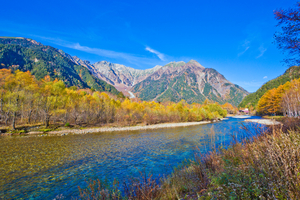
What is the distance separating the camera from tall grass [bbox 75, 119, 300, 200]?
3.05 metres

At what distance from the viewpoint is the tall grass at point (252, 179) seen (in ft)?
10.00

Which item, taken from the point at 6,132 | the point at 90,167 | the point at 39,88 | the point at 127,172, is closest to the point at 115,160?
the point at 90,167

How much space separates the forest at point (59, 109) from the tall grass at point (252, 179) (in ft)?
125

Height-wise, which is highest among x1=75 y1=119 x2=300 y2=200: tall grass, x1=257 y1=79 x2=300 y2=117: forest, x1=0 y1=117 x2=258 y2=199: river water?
x1=257 y1=79 x2=300 y2=117: forest

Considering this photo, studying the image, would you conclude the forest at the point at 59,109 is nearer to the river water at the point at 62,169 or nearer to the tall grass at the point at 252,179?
the river water at the point at 62,169

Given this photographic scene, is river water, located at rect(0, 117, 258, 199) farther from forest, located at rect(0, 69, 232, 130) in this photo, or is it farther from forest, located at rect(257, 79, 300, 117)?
forest, located at rect(257, 79, 300, 117)

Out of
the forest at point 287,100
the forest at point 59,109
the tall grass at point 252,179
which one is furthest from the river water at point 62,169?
the forest at point 287,100

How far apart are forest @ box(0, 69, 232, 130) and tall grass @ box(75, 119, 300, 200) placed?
38.1 m

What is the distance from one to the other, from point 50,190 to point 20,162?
795 centimetres

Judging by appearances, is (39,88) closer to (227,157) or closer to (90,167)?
(90,167)

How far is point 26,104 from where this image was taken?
36344mm

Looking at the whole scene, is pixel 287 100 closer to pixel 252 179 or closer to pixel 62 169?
pixel 252 179

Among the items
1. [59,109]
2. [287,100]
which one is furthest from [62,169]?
[287,100]

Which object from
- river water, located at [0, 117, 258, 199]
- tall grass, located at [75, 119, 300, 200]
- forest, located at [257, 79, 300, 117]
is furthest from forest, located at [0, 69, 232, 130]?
tall grass, located at [75, 119, 300, 200]
